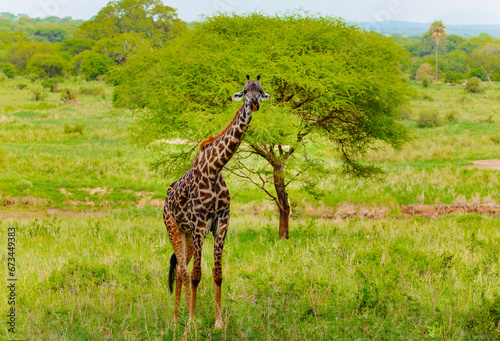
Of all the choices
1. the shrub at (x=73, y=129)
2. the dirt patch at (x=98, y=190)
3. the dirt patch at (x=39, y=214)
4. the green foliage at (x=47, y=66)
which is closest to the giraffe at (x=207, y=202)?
the dirt patch at (x=39, y=214)

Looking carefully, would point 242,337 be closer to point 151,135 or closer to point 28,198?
point 151,135

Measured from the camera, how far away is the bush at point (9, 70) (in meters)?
90.0

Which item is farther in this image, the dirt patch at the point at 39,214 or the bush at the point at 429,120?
the bush at the point at 429,120

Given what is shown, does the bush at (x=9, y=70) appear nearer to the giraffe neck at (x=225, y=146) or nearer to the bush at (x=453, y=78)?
the bush at (x=453, y=78)

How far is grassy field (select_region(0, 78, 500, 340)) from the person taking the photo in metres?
6.46

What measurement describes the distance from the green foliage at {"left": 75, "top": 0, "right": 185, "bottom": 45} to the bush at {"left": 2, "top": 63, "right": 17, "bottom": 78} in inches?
1240

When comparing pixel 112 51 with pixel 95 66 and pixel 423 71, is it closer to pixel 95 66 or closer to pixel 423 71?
pixel 95 66

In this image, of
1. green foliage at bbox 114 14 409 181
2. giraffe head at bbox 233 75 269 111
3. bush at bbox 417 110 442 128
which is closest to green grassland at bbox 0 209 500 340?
giraffe head at bbox 233 75 269 111

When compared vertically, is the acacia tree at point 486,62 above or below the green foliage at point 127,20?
below

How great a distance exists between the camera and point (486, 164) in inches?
1105

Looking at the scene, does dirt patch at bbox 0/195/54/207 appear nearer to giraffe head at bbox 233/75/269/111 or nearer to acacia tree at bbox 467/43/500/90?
giraffe head at bbox 233/75/269/111

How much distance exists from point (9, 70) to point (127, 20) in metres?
40.6

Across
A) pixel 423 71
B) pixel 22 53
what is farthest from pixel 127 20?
pixel 423 71

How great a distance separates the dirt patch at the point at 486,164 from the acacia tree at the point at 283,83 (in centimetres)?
1447
